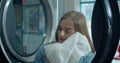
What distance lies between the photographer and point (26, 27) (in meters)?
1.88

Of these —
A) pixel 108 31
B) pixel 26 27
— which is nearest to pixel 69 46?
pixel 108 31

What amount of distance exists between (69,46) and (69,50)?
0.06 feet

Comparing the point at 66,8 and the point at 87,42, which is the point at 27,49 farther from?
the point at 87,42

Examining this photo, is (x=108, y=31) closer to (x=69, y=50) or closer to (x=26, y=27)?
(x=69, y=50)

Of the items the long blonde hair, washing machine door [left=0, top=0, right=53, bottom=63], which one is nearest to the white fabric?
the long blonde hair

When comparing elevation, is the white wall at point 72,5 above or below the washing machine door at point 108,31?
above

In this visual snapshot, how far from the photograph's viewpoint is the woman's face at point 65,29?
3.73ft

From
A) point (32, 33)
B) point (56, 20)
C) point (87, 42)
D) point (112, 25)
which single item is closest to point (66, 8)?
point (56, 20)

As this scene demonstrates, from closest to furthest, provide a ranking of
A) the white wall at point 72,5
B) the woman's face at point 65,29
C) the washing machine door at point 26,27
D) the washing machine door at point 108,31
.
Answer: the washing machine door at point 108,31, the woman's face at point 65,29, the washing machine door at point 26,27, the white wall at point 72,5

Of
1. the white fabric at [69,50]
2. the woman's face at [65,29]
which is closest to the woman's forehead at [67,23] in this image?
the woman's face at [65,29]

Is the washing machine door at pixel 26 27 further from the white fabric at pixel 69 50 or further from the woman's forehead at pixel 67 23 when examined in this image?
the white fabric at pixel 69 50

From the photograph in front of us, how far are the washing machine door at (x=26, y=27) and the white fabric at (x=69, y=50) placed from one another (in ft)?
2.05

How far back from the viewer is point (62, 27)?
1.24 m

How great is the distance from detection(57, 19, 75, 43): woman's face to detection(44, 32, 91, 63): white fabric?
0.09 m
